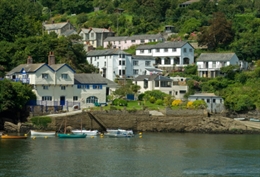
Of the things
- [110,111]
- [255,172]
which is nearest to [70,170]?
[255,172]

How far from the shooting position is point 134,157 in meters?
54.9

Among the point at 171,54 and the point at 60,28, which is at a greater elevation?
the point at 60,28

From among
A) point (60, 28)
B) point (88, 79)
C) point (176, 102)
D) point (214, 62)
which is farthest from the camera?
point (60, 28)

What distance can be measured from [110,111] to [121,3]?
68.5m

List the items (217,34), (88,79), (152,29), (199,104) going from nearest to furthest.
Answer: (199,104) < (88,79) < (217,34) < (152,29)

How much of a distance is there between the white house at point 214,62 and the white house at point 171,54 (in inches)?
180

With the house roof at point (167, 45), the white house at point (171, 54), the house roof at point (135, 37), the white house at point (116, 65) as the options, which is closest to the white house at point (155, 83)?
the white house at point (116, 65)

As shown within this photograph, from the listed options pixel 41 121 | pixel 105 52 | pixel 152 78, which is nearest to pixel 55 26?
pixel 105 52

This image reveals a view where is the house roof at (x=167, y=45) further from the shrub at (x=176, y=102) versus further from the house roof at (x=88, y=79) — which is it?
the house roof at (x=88, y=79)

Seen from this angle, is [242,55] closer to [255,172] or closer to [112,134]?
[112,134]

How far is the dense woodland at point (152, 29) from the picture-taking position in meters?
85.0

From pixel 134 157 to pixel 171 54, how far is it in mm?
47389

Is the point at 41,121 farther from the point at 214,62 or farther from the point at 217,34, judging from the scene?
the point at 217,34

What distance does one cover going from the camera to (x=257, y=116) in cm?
8131
